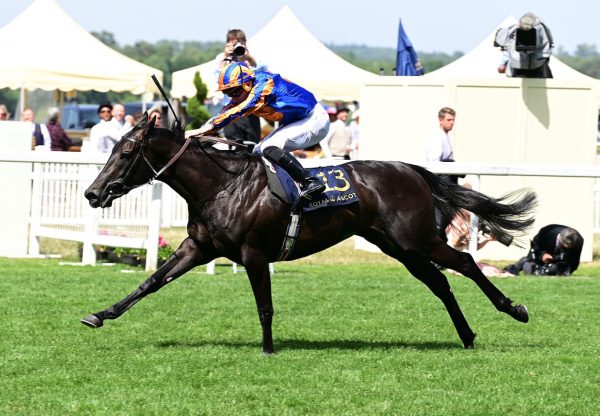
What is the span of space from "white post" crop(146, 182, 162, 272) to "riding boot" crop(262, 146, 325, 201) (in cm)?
466

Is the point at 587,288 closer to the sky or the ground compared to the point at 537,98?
closer to the ground

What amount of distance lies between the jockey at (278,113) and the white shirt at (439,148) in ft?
15.8

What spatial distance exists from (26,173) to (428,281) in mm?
6563

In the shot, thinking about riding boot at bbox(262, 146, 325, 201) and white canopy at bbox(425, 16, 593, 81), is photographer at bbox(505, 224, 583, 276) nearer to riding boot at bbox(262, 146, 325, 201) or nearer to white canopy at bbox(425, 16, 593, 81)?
riding boot at bbox(262, 146, 325, 201)

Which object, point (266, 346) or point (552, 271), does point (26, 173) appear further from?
point (266, 346)

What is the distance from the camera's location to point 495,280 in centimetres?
1220

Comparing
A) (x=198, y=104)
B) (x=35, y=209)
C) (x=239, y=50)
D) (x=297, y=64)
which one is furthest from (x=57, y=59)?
(x=239, y=50)

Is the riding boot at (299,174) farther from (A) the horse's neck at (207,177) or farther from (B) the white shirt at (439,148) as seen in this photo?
(B) the white shirt at (439,148)

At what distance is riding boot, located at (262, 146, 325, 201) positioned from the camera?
788 cm

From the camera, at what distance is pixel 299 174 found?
788cm

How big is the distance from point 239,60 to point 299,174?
3479mm

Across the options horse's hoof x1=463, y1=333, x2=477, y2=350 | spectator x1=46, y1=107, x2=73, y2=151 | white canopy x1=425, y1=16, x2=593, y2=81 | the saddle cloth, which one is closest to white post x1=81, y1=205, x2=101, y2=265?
spectator x1=46, y1=107, x2=73, y2=151

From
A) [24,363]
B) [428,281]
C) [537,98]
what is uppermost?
[537,98]

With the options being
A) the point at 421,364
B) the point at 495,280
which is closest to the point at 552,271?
the point at 495,280
